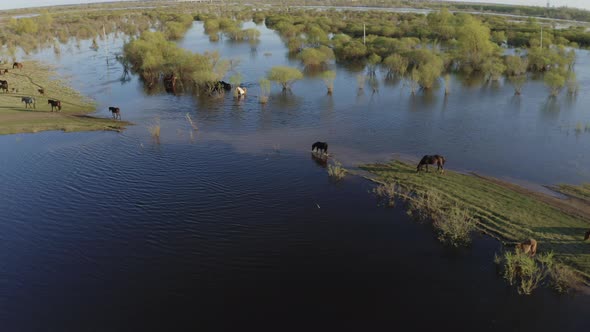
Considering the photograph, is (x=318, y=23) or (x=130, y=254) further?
(x=318, y=23)

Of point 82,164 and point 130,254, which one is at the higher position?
point 82,164

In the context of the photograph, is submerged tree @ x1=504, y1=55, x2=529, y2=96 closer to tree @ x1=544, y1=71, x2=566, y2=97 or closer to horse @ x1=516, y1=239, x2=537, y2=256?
tree @ x1=544, y1=71, x2=566, y2=97

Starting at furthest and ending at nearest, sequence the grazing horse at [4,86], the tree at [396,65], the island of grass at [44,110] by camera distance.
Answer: the tree at [396,65] → the grazing horse at [4,86] → the island of grass at [44,110]

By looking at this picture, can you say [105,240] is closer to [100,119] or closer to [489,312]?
[489,312]

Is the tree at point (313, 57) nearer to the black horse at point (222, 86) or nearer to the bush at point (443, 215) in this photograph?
the black horse at point (222, 86)

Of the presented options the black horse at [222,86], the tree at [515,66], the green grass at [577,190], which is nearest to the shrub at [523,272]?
the green grass at [577,190]

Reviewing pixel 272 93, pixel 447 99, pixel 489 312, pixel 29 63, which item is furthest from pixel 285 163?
pixel 29 63

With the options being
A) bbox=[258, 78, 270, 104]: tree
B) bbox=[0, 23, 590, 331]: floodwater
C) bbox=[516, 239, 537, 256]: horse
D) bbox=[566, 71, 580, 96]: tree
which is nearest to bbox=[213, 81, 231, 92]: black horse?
bbox=[258, 78, 270, 104]: tree
